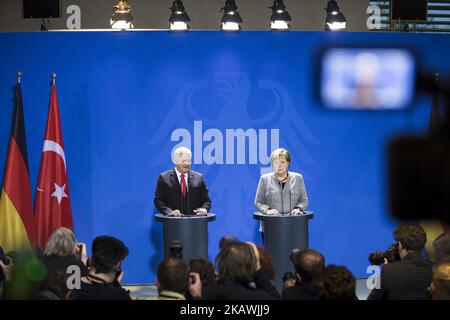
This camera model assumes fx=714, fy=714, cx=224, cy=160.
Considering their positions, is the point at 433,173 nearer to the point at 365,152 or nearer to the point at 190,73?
the point at 365,152

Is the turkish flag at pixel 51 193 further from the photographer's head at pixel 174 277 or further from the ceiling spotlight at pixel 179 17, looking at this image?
the photographer's head at pixel 174 277

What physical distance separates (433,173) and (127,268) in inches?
132

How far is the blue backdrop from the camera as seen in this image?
7.42 m

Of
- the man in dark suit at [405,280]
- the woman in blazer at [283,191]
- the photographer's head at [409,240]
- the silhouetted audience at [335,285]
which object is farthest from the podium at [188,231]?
the silhouetted audience at [335,285]

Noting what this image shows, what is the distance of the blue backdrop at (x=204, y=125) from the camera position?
7.42 m

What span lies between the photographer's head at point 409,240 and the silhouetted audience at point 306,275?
0.82 meters

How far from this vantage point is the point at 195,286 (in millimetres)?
3562

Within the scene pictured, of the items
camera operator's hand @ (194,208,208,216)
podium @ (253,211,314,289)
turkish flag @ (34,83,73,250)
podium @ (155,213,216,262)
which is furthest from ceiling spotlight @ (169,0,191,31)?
podium @ (253,211,314,289)

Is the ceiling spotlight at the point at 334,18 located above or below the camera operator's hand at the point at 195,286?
above

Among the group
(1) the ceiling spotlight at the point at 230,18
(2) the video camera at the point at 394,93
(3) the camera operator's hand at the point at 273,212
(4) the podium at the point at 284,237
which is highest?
(1) the ceiling spotlight at the point at 230,18

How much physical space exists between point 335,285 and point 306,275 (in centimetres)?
53

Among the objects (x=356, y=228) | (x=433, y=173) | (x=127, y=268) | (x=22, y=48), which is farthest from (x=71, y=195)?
(x=433, y=173)

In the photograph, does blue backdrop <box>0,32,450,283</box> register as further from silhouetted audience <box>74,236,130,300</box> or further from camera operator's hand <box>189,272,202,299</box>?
camera operator's hand <box>189,272,202,299</box>

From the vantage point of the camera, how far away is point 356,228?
7.66 m
